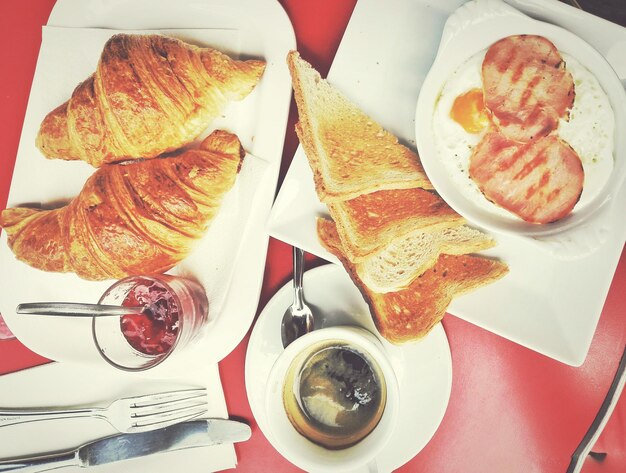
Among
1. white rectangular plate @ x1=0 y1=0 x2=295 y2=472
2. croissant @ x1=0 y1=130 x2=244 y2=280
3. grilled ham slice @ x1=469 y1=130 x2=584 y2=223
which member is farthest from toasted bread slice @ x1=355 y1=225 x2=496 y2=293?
croissant @ x1=0 y1=130 x2=244 y2=280

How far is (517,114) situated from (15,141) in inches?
46.2

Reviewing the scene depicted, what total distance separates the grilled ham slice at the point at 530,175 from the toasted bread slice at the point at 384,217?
12cm

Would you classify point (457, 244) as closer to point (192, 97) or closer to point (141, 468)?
point (192, 97)

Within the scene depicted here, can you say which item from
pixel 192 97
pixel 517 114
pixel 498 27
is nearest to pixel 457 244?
pixel 517 114

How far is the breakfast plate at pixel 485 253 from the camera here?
3.28ft

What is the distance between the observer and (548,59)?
2.87ft

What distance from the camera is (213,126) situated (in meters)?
1.12

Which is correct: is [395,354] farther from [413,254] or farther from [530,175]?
[530,175]

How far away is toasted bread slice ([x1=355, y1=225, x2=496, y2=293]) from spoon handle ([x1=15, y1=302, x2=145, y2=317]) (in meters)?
0.53

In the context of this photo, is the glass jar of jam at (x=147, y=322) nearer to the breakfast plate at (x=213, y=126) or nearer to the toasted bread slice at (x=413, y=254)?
the breakfast plate at (x=213, y=126)

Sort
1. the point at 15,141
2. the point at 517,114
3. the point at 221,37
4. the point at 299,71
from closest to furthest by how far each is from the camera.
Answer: the point at 517,114
the point at 299,71
the point at 221,37
the point at 15,141

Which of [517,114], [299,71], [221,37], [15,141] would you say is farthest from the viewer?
[15,141]

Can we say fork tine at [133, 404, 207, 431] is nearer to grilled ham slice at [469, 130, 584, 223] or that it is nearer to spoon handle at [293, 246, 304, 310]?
spoon handle at [293, 246, 304, 310]

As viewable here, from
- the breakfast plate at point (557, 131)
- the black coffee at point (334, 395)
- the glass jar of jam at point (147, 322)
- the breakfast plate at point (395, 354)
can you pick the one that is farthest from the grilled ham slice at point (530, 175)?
the glass jar of jam at point (147, 322)
